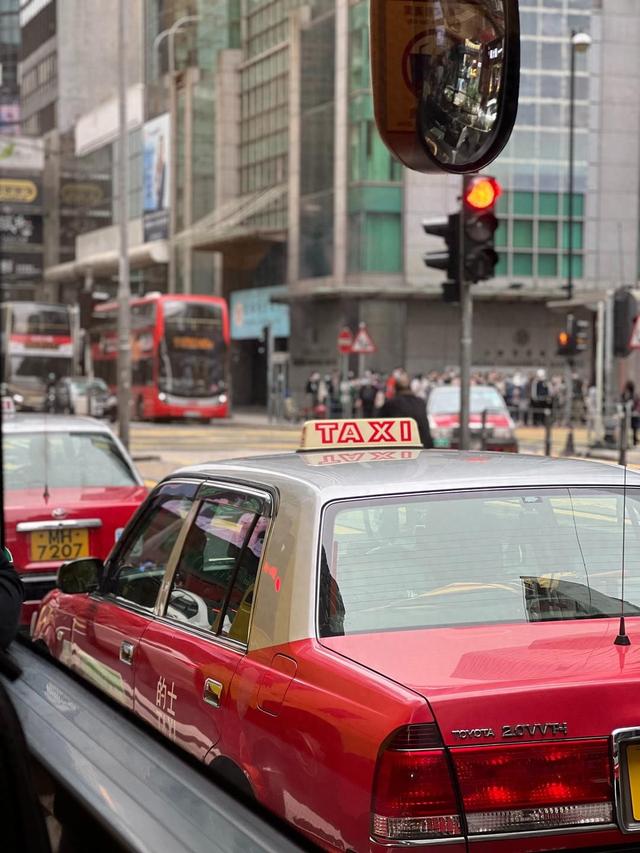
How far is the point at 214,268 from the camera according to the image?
110 ft

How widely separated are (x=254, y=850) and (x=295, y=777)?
49cm

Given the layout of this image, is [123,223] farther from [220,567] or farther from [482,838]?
[482,838]

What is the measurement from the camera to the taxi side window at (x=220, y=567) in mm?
3266

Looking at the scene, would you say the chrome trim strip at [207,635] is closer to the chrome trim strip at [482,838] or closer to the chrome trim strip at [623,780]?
the chrome trim strip at [482,838]

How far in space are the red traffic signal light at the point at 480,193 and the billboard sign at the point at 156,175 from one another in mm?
6816

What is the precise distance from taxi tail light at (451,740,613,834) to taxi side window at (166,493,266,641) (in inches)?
34.8

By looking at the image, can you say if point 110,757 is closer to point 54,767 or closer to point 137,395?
point 54,767

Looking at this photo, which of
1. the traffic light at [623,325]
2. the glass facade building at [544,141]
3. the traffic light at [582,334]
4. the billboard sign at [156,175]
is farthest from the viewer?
the traffic light at [582,334]

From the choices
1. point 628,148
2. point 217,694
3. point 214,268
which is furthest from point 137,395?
point 217,694

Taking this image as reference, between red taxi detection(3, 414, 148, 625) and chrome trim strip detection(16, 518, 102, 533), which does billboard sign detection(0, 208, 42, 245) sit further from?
chrome trim strip detection(16, 518, 102, 533)

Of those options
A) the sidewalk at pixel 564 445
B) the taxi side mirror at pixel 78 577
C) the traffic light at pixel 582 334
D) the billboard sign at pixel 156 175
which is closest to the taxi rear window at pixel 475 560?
the sidewalk at pixel 564 445

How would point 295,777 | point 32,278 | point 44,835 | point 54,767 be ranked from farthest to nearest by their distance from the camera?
point 32,278 → point 295,777 → point 54,767 → point 44,835

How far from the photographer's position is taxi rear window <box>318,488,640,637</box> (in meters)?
2.93

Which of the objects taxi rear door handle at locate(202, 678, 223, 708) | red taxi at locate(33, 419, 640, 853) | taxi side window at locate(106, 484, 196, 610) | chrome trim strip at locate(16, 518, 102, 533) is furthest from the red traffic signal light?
taxi rear door handle at locate(202, 678, 223, 708)
